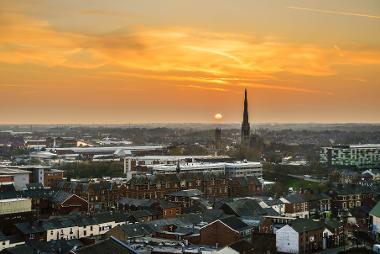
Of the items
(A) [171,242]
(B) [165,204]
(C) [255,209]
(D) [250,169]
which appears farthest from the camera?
(D) [250,169]

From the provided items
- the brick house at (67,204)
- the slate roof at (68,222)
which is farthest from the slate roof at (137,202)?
the slate roof at (68,222)

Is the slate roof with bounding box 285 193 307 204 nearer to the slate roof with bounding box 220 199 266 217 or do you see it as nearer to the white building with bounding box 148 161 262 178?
the slate roof with bounding box 220 199 266 217

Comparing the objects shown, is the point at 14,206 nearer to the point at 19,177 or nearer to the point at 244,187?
the point at 19,177

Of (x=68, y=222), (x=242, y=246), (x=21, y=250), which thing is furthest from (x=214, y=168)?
(x=21, y=250)

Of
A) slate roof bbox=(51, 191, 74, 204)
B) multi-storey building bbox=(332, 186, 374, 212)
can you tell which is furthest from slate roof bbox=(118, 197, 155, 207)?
multi-storey building bbox=(332, 186, 374, 212)

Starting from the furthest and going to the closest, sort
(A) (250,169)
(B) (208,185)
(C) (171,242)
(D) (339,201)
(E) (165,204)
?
(A) (250,169)
(B) (208,185)
(D) (339,201)
(E) (165,204)
(C) (171,242)

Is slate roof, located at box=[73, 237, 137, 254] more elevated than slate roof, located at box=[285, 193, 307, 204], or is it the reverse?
slate roof, located at box=[73, 237, 137, 254]

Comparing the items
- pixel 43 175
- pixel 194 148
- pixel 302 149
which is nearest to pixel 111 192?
pixel 43 175

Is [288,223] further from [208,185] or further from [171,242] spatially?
[208,185]
